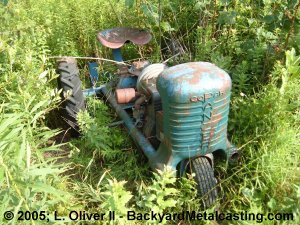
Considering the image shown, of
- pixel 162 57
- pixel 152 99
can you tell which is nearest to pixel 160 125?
pixel 152 99

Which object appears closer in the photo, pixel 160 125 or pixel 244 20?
pixel 160 125

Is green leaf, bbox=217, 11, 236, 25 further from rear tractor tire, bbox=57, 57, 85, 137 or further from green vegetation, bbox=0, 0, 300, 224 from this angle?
rear tractor tire, bbox=57, 57, 85, 137

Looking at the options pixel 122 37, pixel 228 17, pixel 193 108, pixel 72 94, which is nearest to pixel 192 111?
pixel 193 108

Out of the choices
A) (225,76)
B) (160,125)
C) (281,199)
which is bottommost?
(281,199)

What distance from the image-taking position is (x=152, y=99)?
2857 mm

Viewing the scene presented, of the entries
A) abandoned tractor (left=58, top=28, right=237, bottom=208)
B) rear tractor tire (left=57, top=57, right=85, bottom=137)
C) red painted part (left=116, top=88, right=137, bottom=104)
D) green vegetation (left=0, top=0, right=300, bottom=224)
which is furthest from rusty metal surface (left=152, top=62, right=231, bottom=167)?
rear tractor tire (left=57, top=57, right=85, bottom=137)

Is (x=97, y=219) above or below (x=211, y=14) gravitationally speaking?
below

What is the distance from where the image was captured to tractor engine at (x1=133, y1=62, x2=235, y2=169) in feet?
7.53

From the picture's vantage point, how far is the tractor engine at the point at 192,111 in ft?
7.53

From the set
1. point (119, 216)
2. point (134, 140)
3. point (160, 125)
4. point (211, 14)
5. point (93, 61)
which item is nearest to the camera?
point (119, 216)

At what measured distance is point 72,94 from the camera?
128 inches

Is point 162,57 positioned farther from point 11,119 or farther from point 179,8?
point 11,119

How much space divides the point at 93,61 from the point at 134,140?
4.76 ft

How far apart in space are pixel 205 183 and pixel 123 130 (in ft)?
3.44
